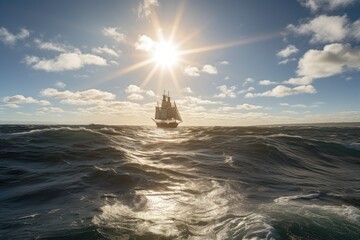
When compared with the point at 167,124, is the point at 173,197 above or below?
below

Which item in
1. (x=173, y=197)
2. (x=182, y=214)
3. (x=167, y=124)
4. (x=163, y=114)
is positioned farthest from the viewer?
(x=163, y=114)

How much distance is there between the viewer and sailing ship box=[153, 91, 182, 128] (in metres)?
158

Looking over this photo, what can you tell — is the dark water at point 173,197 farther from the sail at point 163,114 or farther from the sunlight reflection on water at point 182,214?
the sail at point 163,114

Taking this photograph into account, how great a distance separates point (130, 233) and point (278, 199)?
17.6ft

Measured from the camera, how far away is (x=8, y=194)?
375 inches

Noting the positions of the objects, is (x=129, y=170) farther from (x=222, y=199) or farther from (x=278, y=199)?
(x=278, y=199)

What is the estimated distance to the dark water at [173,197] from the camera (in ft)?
20.7

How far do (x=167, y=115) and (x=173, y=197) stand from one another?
153m

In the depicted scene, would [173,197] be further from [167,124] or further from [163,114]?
[163,114]

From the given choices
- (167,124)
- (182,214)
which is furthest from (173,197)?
(167,124)

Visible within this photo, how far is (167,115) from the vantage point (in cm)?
16175

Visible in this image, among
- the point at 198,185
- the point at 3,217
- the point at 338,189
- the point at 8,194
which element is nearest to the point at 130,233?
the point at 3,217

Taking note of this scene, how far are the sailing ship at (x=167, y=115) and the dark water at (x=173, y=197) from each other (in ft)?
454

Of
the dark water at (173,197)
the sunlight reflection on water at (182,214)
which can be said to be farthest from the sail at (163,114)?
the sunlight reflection on water at (182,214)
